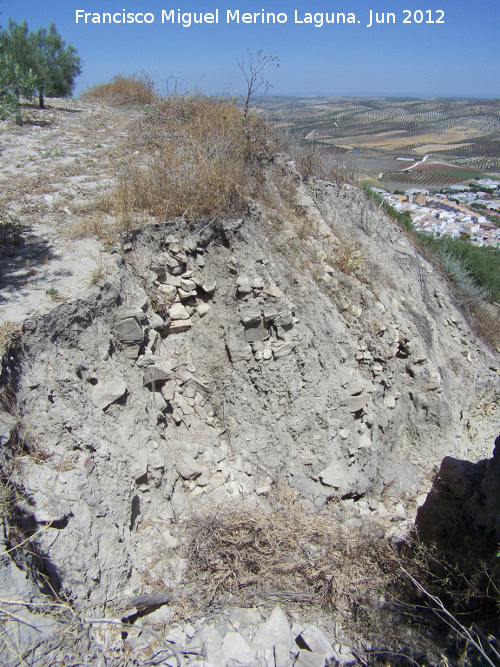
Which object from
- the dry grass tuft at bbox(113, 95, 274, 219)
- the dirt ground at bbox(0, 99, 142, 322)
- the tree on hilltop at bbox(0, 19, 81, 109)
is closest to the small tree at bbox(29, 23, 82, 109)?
the tree on hilltop at bbox(0, 19, 81, 109)

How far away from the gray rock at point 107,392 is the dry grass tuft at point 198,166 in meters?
2.20

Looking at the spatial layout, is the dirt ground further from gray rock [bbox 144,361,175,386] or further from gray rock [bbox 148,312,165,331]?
gray rock [bbox 144,361,175,386]

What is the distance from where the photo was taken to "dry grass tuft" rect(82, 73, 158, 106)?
38.4 ft

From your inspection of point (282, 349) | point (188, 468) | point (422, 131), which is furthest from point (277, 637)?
point (422, 131)

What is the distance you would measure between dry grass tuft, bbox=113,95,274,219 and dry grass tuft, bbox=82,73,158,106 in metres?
5.11

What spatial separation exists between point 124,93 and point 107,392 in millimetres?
12541

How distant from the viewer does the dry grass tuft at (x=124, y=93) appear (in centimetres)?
1171

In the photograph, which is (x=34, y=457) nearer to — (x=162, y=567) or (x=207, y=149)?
(x=162, y=567)

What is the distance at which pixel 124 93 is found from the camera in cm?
1239

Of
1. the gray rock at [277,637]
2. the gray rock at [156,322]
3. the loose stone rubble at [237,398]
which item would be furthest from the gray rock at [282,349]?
the gray rock at [277,637]

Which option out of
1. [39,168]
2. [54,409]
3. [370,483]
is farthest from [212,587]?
[39,168]

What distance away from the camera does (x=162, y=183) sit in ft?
16.8

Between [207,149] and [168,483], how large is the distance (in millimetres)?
4969

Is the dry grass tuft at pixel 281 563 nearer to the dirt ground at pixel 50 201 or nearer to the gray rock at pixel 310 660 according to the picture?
the gray rock at pixel 310 660
